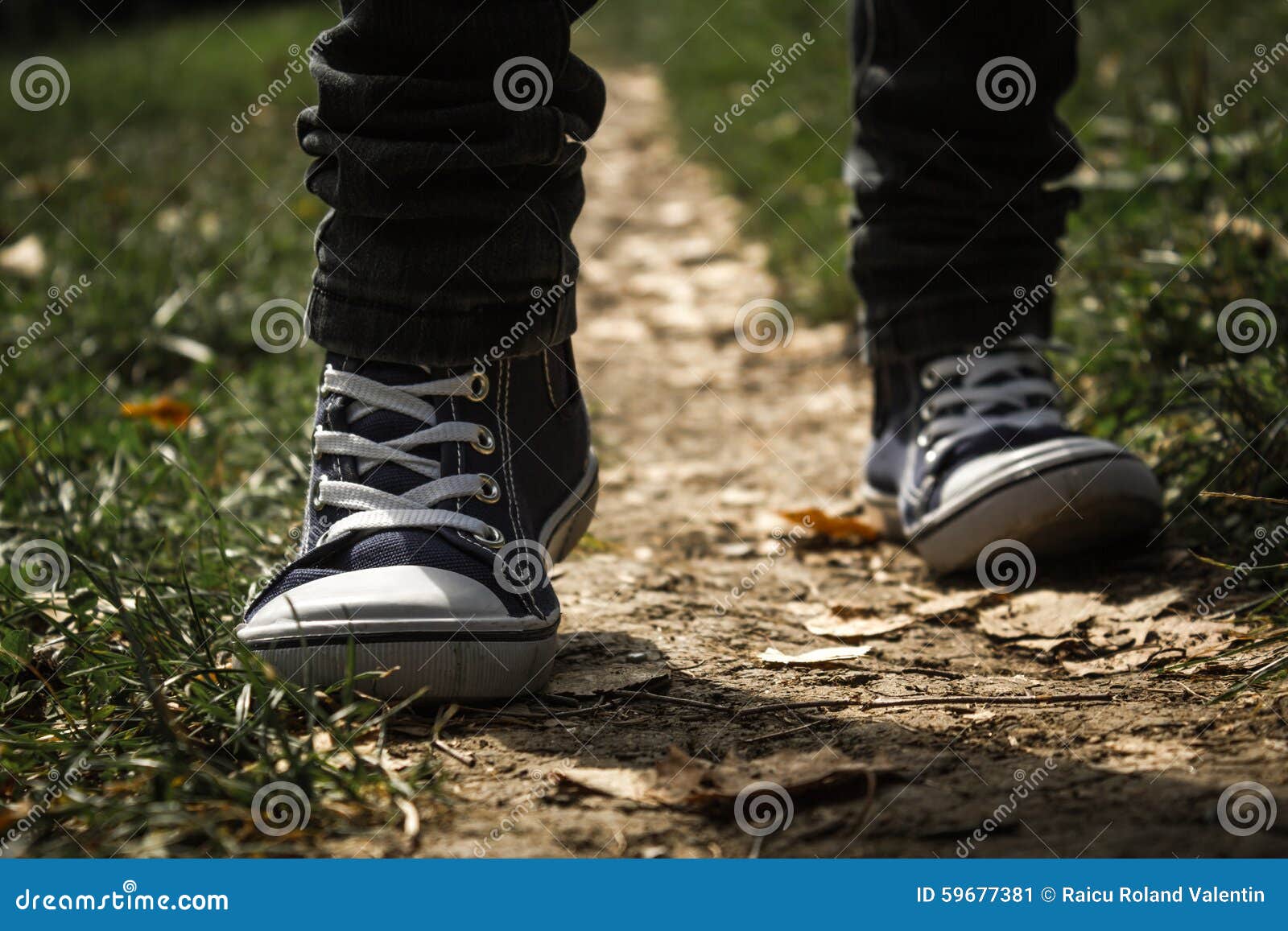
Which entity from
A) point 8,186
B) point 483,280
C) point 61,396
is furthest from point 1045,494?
point 8,186

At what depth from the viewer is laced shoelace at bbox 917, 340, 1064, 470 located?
171 cm

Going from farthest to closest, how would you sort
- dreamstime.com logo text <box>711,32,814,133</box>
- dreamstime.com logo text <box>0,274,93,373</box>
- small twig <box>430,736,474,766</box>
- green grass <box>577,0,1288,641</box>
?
dreamstime.com logo text <box>711,32,814,133</box> < dreamstime.com logo text <box>0,274,93,373</box> < green grass <box>577,0,1288,641</box> < small twig <box>430,736,474,766</box>

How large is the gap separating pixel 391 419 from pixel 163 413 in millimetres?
1106

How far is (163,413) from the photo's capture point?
2221 millimetres

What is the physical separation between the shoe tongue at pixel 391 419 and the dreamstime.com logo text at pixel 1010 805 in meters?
0.71

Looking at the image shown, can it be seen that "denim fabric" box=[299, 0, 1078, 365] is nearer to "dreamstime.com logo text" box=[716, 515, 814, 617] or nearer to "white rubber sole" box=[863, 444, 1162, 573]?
"dreamstime.com logo text" box=[716, 515, 814, 617]

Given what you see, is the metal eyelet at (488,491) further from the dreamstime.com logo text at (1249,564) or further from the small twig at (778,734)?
the dreamstime.com logo text at (1249,564)

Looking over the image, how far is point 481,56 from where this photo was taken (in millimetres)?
1238

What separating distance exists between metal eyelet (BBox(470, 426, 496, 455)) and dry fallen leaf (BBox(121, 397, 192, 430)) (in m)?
1.06

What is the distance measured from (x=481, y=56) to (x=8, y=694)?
0.88m

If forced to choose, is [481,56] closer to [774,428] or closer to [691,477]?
[691,477]

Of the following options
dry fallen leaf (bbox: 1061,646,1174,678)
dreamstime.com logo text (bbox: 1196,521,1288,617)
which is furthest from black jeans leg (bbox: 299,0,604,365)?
dreamstime.com logo text (bbox: 1196,521,1288,617)

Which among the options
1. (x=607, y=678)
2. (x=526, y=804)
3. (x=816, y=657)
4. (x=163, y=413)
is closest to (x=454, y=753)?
(x=526, y=804)

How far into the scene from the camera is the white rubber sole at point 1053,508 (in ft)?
5.13
